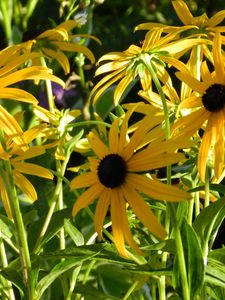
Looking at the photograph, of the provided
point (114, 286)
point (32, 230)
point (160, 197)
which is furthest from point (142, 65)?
point (114, 286)

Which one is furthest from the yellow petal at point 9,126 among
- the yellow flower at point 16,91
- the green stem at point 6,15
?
the green stem at point 6,15

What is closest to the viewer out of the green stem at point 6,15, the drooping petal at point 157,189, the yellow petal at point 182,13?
the drooping petal at point 157,189

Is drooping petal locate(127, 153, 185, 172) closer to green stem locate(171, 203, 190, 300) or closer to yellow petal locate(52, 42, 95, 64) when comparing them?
green stem locate(171, 203, 190, 300)

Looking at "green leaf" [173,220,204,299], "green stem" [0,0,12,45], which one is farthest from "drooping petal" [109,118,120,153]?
"green stem" [0,0,12,45]

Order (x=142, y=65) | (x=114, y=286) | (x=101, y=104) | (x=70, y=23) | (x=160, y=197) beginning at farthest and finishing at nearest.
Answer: (x=101, y=104) < (x=114, y=286) < (x=70, y=23) < (x=142, y=65) < (x=160, y=197)

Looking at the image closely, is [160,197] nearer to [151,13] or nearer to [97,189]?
[97,189]

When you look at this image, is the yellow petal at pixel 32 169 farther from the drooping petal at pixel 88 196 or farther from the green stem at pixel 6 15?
the green stem at pixel 6 15
